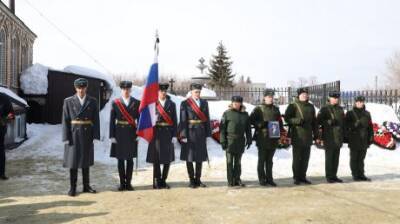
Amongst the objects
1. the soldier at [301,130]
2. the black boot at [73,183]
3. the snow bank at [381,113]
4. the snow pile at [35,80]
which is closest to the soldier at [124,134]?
the black boot at [73,183]

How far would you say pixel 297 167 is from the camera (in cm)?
857

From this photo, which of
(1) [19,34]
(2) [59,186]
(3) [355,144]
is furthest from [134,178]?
(1) [19,34]

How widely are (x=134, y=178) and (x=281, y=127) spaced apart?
3196 mm

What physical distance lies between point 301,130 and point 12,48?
15.6 metres

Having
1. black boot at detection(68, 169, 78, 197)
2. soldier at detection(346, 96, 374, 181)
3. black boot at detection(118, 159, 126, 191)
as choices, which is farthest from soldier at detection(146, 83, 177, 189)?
soldier at detection(346, 96, 374, 181)

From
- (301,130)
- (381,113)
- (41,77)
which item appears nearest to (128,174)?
(301,130)

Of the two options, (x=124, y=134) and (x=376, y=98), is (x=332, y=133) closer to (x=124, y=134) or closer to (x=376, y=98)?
(x=124, y=134)

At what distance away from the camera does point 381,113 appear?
15523 millimetres

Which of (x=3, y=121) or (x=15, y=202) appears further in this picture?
(x=3, y=121)

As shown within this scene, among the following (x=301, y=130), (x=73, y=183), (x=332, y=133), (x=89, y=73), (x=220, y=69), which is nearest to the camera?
(x=73, y=183)

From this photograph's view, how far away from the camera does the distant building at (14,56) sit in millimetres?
14125

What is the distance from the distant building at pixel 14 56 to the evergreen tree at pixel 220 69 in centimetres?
2631

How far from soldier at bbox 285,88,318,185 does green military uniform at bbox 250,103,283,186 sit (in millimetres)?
350

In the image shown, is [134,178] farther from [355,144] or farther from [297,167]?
[355,144]
